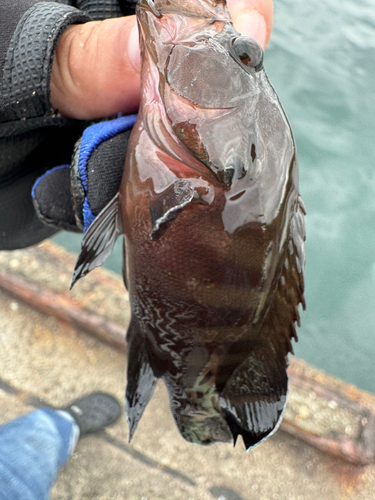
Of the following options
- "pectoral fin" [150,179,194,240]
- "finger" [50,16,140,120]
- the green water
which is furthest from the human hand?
the green water

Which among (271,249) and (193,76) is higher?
(193,76)

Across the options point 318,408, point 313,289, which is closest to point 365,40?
point 313,289

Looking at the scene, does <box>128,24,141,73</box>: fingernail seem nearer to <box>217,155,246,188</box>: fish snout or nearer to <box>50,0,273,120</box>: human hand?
<box>50,0,273,120</box>: human hand

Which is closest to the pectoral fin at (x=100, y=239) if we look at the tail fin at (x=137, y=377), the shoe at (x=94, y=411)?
the tail fin at (x=137, y=377)

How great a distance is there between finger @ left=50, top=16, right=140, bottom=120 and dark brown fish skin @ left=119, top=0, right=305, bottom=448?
0.30ft

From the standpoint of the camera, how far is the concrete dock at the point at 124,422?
2.75 m

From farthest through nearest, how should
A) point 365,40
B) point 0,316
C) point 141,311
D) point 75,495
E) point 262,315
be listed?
1. point 365,40
2. point 0,316
3. point 75,495
4. point 141,311
5. point 262,315

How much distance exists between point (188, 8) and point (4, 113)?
69 cm

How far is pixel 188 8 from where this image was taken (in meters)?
1.43

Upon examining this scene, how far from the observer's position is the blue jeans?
245 centimetres

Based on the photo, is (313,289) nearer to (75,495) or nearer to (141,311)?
(75,495)

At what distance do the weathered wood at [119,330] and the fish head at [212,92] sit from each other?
2.03 m

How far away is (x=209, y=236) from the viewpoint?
1.39 meters

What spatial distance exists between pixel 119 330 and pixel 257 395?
64.2 inches
